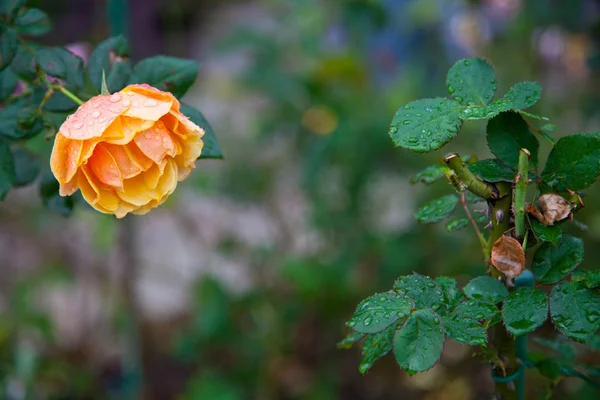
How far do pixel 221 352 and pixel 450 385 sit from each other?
630 mm

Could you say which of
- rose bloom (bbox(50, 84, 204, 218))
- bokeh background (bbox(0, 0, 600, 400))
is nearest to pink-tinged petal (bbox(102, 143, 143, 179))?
rose bloom (bbox(50, 84, 204, 218))

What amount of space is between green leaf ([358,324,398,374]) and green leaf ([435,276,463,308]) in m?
0.05

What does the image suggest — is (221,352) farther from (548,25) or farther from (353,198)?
(548,25)

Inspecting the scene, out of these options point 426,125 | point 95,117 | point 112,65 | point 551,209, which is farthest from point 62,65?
point 551,209

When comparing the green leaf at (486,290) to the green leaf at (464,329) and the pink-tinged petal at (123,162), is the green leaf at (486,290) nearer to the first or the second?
the green leaf at (464,329)

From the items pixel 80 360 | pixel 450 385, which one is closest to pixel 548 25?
pixel 450 385

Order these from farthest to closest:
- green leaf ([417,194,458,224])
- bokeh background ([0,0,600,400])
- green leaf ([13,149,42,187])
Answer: bokeh background ([0,0,600,400]) < green leaf ([13,149,42,187]) < green leaf ([417,194,458,224])

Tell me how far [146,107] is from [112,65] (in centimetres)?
16

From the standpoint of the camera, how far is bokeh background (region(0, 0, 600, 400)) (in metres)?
1.43

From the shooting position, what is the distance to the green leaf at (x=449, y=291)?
509 mm

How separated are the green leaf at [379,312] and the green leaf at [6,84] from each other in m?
0.44

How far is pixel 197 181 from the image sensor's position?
5.02 ft

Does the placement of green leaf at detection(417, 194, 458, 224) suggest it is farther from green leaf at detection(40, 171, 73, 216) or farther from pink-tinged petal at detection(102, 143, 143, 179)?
green leaf at detection(40, 171, 73, 216)

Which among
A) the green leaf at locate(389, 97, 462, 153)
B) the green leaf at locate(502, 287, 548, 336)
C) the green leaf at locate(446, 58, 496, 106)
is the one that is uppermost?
the green leaf at locate(446, 58, 496, 106)
